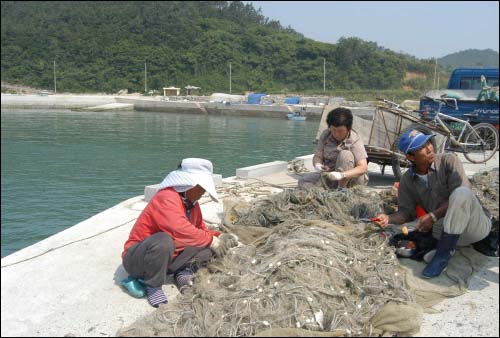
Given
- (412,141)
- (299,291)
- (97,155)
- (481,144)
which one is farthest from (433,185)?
(97,155)

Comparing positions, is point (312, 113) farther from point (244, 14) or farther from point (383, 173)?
point (244, 14)

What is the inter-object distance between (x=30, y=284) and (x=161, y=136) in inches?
810

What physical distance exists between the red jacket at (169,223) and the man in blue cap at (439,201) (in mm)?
1490

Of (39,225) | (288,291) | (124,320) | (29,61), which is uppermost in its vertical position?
(29,61)

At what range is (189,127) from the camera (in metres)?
28.9

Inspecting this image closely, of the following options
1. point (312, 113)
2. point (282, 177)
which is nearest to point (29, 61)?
point (312, 113)

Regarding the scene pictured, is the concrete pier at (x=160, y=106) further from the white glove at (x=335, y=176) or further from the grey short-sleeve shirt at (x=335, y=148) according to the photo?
the white glove at (x=335, y=176)

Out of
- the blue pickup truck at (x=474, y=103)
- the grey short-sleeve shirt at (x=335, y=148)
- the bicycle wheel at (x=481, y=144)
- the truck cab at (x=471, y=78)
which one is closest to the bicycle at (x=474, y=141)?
the bicycle wheel at (x=481, y=144)

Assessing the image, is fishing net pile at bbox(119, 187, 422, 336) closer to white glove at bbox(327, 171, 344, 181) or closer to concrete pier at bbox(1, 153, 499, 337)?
concrete pier at bbox(1, 153, 499, 337)

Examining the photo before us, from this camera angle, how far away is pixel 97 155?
55.9ft

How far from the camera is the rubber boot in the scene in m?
3.47

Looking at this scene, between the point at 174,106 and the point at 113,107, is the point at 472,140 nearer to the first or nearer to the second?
the point at 174,106

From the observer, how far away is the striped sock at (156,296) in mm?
3174

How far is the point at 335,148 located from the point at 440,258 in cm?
227
